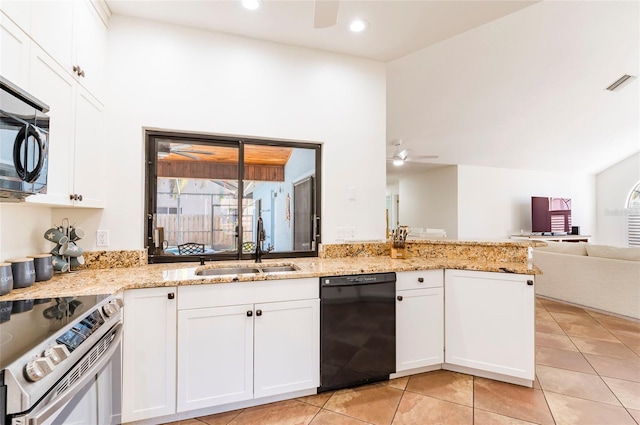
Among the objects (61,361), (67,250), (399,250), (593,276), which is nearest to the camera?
(61,361)

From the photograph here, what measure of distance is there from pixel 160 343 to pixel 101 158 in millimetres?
1411

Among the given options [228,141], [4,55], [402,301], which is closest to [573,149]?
[402,301]

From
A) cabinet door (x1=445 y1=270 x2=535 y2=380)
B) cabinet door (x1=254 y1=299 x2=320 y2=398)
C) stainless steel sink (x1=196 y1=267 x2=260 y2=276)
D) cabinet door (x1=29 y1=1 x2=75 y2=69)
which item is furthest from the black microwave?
cabinet door (x1=445 y1=270 x2=535 y2=380)

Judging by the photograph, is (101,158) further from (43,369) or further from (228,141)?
(43,369)

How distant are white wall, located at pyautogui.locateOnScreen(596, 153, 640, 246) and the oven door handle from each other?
1016 centimetres

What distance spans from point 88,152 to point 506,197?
25.8ft

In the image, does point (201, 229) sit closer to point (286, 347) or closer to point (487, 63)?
point (286, 347)

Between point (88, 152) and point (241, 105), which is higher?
point (241, 105)

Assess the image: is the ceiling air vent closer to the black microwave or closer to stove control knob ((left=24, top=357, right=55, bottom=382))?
the black microwave

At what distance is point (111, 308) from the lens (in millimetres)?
1454

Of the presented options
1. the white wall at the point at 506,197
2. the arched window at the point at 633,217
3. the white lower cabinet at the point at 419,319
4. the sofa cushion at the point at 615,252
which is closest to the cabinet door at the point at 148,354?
the white lower cabinet at the point at 419,319

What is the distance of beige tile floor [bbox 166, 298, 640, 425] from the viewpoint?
1893mm

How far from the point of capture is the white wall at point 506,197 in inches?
268

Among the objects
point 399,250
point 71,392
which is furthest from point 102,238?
point 399,250
